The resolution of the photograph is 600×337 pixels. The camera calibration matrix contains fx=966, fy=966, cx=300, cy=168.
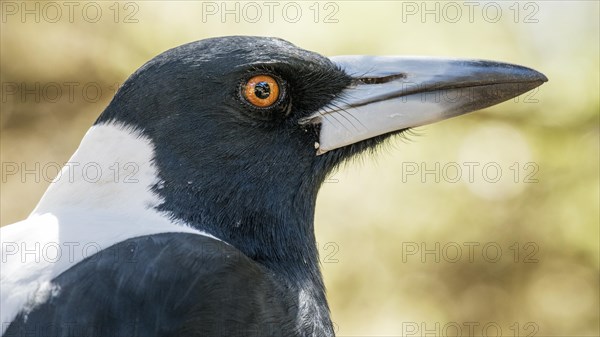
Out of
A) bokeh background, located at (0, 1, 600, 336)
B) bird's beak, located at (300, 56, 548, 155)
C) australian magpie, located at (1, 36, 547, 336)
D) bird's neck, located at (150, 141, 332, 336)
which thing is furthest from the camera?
bokeh background, located at (0, 1, 600, 336)

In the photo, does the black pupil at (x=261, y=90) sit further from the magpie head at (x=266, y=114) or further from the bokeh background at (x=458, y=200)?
the bokeh background at (x=458, y=200)

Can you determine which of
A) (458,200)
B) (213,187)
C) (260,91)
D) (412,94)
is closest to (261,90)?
(260,91)

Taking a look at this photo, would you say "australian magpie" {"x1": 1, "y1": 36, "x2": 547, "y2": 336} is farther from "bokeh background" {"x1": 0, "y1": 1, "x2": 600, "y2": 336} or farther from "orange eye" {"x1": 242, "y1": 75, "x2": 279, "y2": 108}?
"bokeh background" {"x1": 0, "y1": 1, "x2": 600, "y2": 336}

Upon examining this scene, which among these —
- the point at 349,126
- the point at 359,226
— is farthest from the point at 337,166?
the point at 359,226

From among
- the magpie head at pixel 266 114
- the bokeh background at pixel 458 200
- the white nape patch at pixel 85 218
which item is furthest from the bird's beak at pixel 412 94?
the bokeh background at pixel 458 200

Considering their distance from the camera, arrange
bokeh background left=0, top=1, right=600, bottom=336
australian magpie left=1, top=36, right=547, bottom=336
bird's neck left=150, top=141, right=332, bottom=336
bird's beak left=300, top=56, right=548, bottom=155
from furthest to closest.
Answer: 1. bokeh background left=0, top=1, right=600, bottom=336
2. bird's beak left=300, top=56, right=548, bottom=155
3. bird's neck left=150, top=141, right=332, bottom=336
4. australian magpie left=1, top=36, right=547, bottom=336

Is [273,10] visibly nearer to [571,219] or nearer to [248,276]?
[571,219]

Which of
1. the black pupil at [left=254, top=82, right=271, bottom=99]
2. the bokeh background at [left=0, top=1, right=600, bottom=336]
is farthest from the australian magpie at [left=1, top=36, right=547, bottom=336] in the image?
the bokeh background at [left=0, top=1, right=600, bottom=336]

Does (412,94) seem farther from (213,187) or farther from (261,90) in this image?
(213,187)
